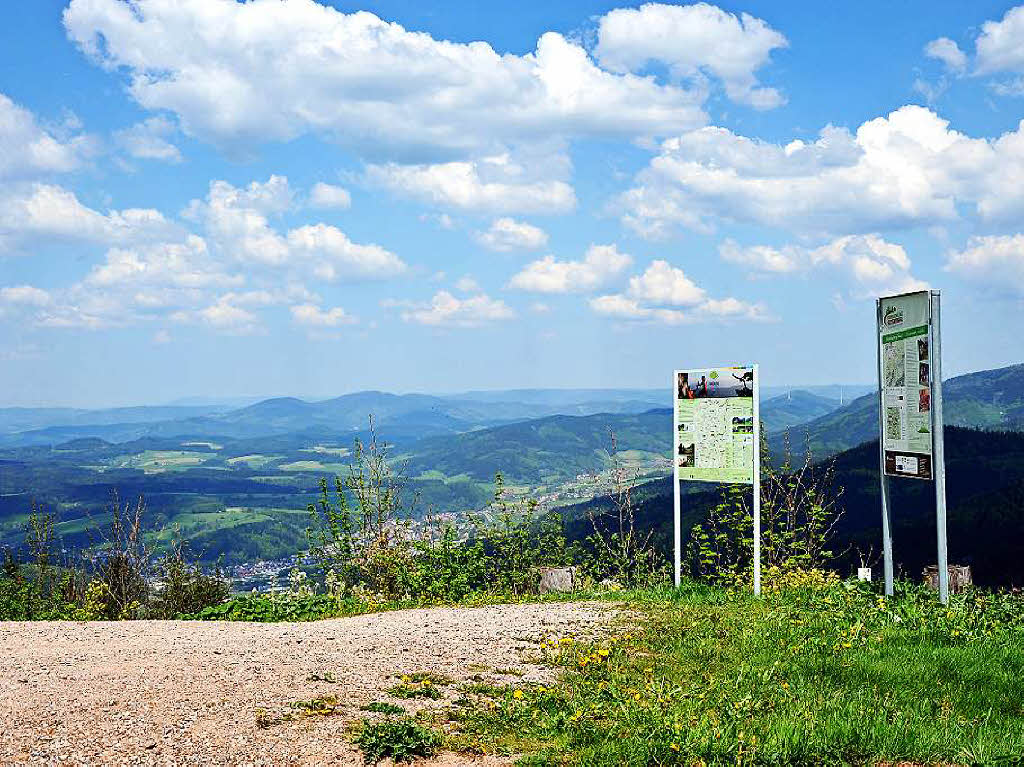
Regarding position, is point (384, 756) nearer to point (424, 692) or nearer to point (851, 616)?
point (424, 692)

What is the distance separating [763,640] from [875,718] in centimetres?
271

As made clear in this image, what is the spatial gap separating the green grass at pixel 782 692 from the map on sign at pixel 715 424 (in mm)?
2202

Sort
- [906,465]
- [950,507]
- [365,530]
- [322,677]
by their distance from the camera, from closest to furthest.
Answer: [322,677], [906,465], [365,530], [950,507]

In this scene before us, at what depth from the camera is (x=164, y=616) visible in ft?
43.8

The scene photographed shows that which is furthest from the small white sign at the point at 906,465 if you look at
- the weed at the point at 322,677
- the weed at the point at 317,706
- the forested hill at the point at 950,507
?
the forested hill at the point at 950,507

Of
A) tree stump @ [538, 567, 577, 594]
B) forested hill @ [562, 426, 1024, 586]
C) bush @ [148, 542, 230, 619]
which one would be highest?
tree stump @ [538, 567, 577, 594]

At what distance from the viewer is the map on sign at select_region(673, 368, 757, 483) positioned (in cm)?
1175

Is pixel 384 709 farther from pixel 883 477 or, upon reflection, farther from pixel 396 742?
pixel 883 477

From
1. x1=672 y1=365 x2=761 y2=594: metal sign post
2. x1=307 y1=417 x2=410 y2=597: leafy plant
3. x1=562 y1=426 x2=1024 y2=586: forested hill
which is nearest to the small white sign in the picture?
x1=672 y1=365 x2=761 y2=594: metal sign post

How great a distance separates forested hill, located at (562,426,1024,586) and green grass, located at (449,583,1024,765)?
34.1 feet

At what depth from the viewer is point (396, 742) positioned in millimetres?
5613

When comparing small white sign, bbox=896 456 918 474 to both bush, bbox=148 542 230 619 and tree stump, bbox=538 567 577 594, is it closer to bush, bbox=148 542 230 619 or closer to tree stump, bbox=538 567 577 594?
tree stump, bbox=538 567 577 594

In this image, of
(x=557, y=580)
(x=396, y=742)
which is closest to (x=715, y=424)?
(x=557, y=580)

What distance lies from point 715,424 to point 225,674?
712cm
